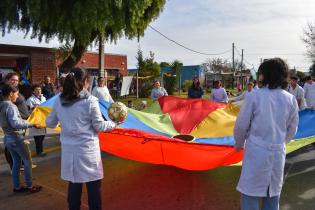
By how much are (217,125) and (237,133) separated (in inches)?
164

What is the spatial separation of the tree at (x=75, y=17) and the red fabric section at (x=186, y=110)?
16.8 feet

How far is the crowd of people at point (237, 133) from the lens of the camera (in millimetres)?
2908

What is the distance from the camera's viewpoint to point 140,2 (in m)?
13.0

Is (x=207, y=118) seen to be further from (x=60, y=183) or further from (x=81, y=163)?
(x=81, y=163)

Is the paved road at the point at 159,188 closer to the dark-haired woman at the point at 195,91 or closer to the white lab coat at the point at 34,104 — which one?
the white lab coat at the point at 34,104

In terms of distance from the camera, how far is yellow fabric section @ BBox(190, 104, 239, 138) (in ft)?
22.4

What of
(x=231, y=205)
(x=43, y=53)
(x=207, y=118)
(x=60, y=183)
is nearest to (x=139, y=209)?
(x=231, y=205)

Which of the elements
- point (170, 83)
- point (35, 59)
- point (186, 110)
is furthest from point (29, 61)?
point (170, 83)

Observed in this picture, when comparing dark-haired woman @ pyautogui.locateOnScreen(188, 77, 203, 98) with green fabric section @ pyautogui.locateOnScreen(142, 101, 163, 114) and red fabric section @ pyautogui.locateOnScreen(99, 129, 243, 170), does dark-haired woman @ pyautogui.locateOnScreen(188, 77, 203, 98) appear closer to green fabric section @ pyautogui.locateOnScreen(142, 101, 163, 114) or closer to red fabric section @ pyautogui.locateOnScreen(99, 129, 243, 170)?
green fabric section @ pyautogui.locateOnScreen(142, 101, 163, 114)

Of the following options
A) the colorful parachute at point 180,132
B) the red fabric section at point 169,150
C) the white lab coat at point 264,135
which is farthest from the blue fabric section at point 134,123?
the white lab coat at point 264,135

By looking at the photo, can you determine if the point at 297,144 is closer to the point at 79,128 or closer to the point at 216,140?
the point at 216,140

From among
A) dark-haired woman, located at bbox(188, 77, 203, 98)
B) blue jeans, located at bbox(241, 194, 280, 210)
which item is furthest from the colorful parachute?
dark-haired woman, located at bbox(188, 77, 203, 98)

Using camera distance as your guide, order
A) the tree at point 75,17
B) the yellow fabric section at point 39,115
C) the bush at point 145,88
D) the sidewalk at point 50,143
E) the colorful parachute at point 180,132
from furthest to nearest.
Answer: the bush at point 145,88
the tree at point 75,17
the sidewalk at point 50,143
the yellow fabric section at point 39,115
the colorful parachute at point 180,132

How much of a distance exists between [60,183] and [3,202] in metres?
0.97
